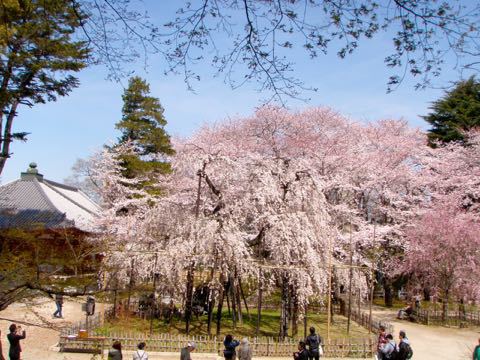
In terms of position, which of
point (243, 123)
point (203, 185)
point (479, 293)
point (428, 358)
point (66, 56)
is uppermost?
point (243, 123)

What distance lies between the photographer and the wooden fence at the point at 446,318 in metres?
22.1

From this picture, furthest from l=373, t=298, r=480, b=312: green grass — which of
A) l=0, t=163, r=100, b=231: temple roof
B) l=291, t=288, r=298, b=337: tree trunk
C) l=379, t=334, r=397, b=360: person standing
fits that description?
l=0, t=163, r=100, b=231: temple roof

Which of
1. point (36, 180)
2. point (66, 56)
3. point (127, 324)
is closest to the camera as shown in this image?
point (66, 56)

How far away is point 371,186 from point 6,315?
67.1 ft

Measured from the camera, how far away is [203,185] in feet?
60.0

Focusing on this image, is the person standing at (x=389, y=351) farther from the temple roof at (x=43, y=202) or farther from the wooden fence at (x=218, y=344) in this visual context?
the temple roof at (x=43, y=202)

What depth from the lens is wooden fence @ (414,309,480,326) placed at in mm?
22150

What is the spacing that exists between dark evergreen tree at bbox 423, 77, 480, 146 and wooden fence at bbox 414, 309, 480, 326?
1216cm

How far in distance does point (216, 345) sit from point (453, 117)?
83.0ft

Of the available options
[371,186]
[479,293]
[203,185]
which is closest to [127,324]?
[203,185]

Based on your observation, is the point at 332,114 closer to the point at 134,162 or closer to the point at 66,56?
the point at 134,162

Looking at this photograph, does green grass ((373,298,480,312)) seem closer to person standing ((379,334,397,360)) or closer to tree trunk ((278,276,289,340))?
tree trunk ((278,276,289,340))

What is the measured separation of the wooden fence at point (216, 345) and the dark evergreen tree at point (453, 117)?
20.5 meters

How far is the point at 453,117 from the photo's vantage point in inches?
1257
